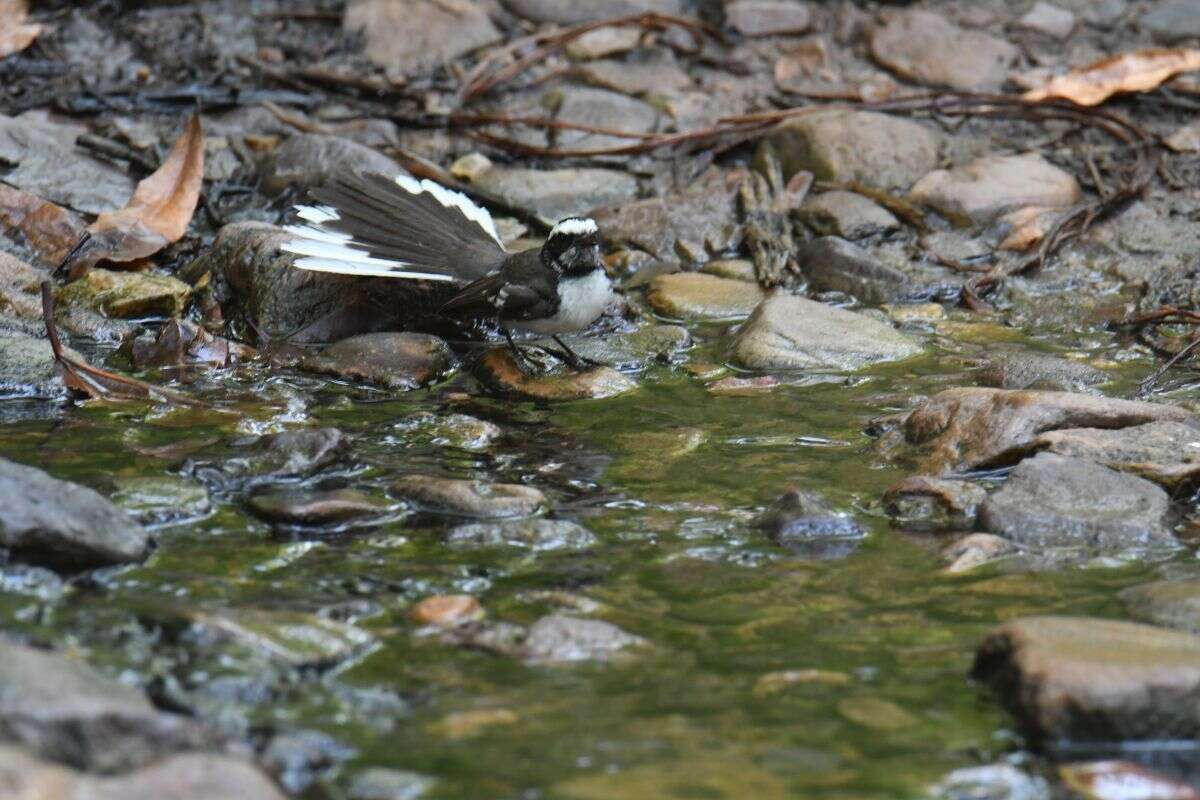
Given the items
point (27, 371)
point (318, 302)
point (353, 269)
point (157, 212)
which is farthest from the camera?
point (157, 212)

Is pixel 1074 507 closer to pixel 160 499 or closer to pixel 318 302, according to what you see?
pixel 160 499

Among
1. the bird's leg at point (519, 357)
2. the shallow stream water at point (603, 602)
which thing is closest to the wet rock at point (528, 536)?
the shallow stream water at point (603, 602)

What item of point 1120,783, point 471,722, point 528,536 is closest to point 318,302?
point 528,536

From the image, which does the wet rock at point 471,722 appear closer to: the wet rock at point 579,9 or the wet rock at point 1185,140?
the wet rock at point 1185,140

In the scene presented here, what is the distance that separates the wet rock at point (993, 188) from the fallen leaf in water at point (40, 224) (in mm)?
4559

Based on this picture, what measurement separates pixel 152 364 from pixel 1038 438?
3565 millimetres

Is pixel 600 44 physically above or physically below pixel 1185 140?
above

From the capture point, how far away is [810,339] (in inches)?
258

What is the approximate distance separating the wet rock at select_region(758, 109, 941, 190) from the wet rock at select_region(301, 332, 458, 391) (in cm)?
304

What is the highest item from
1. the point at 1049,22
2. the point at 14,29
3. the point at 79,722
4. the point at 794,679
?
the point at 1049,22

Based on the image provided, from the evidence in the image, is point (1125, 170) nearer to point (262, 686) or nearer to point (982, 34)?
point (982, 34)

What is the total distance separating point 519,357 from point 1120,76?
4.84 m

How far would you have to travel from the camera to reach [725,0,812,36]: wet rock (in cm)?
1001

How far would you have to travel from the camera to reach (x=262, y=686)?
3.48 meters
